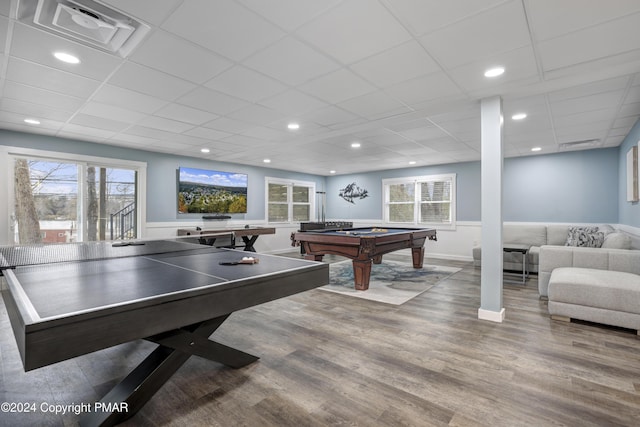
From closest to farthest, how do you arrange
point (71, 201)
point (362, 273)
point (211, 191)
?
1. point (362, 273)
2. point (71, 201)
3. point (211, 191)

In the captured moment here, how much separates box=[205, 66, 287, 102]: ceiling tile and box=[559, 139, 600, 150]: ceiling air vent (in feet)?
17.9

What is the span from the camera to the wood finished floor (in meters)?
1.73

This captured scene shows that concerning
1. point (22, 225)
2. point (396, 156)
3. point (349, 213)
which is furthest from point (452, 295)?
point (22, 225)

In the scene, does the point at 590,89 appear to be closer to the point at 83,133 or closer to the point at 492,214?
the point at 492,214

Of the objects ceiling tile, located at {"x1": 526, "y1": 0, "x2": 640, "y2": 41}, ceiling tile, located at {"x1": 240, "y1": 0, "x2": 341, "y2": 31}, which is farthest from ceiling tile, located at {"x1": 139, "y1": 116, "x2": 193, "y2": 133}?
ceiling tile, located at {"x1": 526, "y1": 0, "x2": 640, "y2": 41}

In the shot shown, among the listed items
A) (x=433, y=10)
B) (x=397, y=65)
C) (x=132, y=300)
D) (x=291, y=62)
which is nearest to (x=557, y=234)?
(x=397, y=65)

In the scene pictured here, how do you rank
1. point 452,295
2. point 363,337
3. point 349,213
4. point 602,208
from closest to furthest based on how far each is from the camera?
1. point 363,337
2. point 452,295
3. point 602,208
4. point 349,213

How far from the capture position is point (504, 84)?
3.00 meters

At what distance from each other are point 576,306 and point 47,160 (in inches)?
302

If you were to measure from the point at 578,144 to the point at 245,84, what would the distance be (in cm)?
605

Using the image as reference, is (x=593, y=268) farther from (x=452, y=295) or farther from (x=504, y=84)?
(x=504, y=84)

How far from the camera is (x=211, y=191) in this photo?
7207 mm

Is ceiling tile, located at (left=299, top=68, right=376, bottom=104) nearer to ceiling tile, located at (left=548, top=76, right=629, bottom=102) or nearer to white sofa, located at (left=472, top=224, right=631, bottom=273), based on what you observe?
ceiling tile, located at (left=548, top=76, right=629, bottom=102)

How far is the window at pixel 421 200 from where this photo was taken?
7848mm
